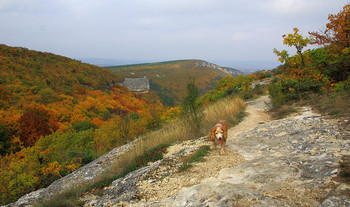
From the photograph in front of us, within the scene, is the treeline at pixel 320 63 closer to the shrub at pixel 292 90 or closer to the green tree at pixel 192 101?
the shrub at pixel 292 90

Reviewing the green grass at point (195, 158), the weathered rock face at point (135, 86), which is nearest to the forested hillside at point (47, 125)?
the green grass at point (195, 158)

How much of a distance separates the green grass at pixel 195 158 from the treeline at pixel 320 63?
257 inches

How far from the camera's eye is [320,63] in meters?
9.89

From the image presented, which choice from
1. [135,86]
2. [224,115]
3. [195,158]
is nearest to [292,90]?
[224,115]

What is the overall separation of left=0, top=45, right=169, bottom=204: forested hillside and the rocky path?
8.27 meters

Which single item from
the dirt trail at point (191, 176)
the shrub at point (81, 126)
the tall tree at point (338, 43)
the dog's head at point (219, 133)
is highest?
the tall tree at point (338, 43)

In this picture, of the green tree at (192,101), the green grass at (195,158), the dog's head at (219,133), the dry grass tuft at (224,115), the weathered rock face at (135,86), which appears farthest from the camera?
the weathered rock face at (135,86)

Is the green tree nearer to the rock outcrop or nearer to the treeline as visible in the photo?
the rock outcrop

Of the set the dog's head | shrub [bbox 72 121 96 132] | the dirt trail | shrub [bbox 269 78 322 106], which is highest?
shrub [bbox 269 78 322 106]

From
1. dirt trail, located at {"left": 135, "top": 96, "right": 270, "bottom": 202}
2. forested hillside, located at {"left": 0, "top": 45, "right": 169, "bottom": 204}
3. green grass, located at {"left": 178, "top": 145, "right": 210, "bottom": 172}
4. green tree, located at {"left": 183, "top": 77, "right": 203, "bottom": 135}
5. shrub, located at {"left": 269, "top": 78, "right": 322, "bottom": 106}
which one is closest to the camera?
dirt trail, located at {"left": 135, "top": 96, "right": 270, "bottom": 202}

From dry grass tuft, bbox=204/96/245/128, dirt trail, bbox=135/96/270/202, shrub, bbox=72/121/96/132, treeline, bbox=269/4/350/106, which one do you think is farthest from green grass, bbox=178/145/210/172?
shrub, bbox=72/121/96/132

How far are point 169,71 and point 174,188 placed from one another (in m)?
116

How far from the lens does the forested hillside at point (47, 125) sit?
11219 millimetres

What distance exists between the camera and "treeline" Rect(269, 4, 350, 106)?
8.31m
